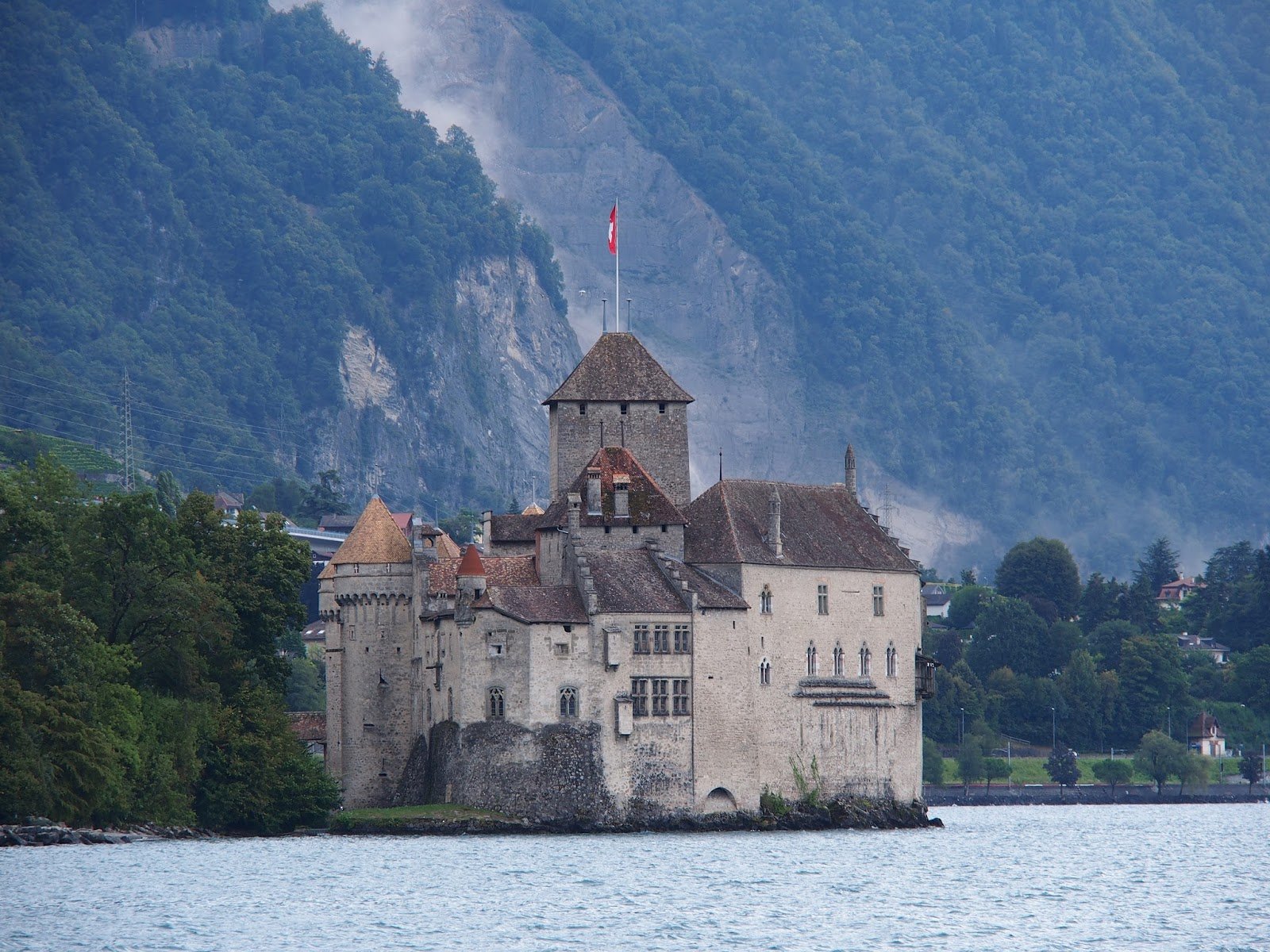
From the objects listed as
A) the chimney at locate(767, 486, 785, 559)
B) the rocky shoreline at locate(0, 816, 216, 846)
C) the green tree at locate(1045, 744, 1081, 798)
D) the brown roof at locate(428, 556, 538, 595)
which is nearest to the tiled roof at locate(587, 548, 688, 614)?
the brown roof at locate(428, 556, 538, 595)

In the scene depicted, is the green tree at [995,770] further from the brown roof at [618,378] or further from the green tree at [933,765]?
the brown roof at [618,378]

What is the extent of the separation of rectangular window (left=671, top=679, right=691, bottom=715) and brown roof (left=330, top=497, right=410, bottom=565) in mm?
12884

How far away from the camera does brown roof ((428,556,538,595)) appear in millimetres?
101938

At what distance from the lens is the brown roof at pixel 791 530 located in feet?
337

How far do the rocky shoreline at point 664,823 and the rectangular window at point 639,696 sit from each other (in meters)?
3.81

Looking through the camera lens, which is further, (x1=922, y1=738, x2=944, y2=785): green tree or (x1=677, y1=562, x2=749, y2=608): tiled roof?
(x1=922, y1=738, x2=944, y2=785): green tree

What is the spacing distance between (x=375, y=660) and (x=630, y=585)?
1224 centimetres

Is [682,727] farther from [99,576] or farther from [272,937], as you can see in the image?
[272,937]

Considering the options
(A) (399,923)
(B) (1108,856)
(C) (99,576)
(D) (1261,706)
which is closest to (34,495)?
(C) (99,576)

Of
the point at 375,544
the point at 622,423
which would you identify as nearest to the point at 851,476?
the point at 622,423

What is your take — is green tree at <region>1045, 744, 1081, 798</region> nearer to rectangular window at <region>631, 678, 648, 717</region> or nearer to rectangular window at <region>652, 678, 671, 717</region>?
rectangular window at <region>652, 678, 671, 717</region>

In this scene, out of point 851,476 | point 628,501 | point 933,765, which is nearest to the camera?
point 628,501

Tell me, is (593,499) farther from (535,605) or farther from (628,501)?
(535,605)

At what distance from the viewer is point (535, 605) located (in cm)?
9762
